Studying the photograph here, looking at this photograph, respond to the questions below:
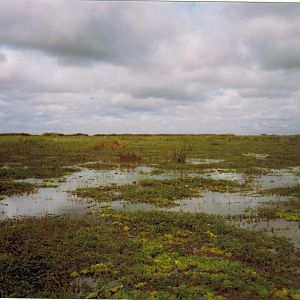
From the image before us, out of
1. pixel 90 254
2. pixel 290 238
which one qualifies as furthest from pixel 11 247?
pixel 290 238

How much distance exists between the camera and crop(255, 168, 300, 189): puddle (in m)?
19.4

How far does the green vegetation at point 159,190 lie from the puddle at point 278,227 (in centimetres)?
353

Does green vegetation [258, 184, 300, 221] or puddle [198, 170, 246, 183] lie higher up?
puddle [198, 170, 246, 183]

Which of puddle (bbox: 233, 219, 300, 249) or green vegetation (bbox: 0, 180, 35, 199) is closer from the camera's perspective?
puddle (bbox: 233, 219, 300, 249)

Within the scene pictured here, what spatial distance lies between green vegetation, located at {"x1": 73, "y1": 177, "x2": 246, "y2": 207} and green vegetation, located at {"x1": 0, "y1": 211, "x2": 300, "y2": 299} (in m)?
3.26

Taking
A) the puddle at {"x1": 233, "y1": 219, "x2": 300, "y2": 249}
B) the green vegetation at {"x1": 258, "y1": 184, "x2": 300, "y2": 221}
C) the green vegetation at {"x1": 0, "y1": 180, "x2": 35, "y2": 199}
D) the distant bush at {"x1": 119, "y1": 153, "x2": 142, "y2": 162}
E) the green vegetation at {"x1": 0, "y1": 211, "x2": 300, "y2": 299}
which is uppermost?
the distant bush at {"x1": 119, "y1": 153, "x2": 142, "y2": 162}

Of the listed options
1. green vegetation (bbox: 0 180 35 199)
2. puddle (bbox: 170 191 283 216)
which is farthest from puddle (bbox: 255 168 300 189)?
green vegetation (bbox: 0 180 35 199)

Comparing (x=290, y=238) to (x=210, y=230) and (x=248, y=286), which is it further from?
(x=248, y=286)

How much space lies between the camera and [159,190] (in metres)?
17.1

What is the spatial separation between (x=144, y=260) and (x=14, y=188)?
1079cm

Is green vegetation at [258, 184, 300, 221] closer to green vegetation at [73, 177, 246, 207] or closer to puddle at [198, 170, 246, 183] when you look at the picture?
green vegetation at [73, 177, 246, 207]

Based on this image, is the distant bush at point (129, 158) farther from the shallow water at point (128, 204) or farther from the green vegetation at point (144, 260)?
the green vegetation at point (144, 260)

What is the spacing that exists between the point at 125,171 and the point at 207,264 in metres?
15.6

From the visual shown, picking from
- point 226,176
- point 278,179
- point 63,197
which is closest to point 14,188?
point 63,197
